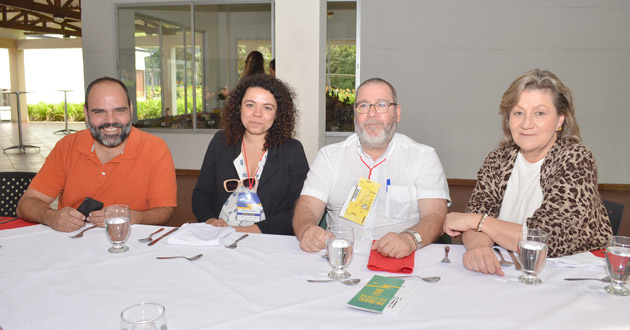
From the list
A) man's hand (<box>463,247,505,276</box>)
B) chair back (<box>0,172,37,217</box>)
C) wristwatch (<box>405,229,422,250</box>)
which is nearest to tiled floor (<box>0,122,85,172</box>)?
chair back (<box>0,172,37,217</box>)

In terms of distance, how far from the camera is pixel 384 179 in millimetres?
2383

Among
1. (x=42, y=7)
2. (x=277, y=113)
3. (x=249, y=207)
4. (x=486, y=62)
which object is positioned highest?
(x=42, y=7)

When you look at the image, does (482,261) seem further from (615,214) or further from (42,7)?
(42,7)

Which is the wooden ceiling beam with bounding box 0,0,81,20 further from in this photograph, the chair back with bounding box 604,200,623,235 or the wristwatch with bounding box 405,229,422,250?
the chair back with bounding box 604,200,623,235

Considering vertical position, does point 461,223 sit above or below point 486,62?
below

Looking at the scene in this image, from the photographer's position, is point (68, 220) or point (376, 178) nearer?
point (68, 220)

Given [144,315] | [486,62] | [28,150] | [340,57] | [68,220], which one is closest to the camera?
[144,315]

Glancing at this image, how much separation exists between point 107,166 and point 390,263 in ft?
5.42

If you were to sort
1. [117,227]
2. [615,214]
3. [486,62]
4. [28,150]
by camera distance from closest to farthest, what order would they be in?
[117,227], [615,214], [486,62], [28,150]

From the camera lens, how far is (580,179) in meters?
1.82

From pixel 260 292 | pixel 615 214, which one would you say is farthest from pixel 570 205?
pixel 260 292

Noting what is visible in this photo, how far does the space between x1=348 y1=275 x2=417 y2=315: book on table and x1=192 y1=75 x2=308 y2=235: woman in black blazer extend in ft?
3.74

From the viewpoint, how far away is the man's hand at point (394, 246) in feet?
5.25

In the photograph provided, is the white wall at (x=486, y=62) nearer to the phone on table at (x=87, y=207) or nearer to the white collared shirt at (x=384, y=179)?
the white collared shirt at (x=384, y=179)
